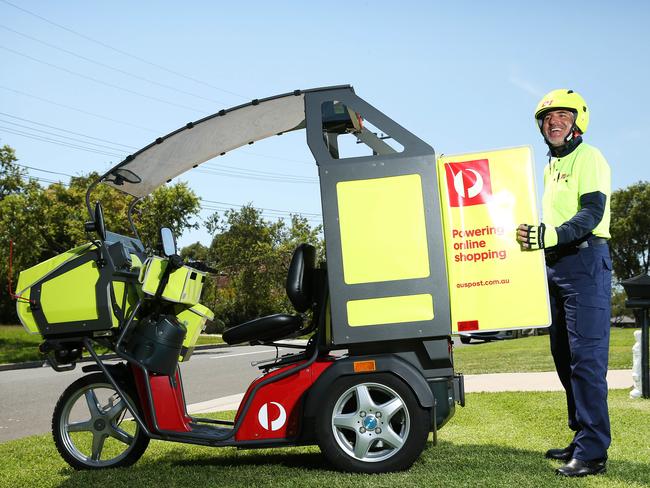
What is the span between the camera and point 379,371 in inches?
177

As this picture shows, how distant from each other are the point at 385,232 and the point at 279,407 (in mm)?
1256

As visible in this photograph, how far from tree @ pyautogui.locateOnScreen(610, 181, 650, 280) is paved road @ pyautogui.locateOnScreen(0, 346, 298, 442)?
39785 millimetres

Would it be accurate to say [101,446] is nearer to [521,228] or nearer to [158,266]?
[158,266]

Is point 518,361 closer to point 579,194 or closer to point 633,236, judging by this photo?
point 579,194

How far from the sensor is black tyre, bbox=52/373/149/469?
203 inches

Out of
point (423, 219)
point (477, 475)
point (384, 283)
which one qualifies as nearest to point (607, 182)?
point (423, 219)

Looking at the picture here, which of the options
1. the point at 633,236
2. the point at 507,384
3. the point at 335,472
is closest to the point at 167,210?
the point at 507,384

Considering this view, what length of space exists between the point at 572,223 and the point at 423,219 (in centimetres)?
89

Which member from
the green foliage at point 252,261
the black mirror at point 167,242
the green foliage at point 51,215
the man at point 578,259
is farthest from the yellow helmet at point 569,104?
the green foliage at point 252,261

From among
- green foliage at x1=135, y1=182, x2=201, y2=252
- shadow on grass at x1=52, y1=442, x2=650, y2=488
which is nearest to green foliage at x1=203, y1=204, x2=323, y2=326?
green foliage at x1=135, y1=182, x2=201, y2=252

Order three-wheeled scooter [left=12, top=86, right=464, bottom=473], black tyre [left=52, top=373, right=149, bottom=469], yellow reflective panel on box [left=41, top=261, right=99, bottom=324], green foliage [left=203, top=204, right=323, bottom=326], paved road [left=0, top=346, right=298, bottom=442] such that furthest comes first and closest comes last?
green foliage [left=203, top=204, right=323, bottom=326], paved road [left=0, top=346, right=298, bottom=442], black tyre [left=52, top=373, right=149, bottom=469], yellow reflective panel on box [left=41, top=261, right=99, bottom=324], three-wheeled scooter [left=12, top=86, right=464, bottom=473]

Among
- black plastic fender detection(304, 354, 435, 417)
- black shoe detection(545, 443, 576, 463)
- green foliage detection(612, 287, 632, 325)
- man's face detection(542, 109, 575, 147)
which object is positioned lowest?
green foliage detection(612, 287, 632, 325)

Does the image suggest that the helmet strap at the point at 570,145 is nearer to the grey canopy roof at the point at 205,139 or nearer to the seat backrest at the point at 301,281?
the grey canopy roof at the point at 205,139

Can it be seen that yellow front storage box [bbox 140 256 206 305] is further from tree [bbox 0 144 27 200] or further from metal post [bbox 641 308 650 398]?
tree [bbox 0 144 27 200]
